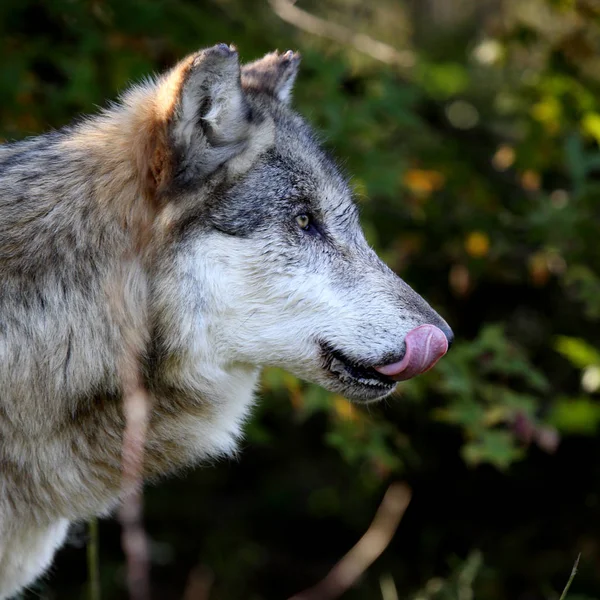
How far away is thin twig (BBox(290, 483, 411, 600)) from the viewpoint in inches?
254

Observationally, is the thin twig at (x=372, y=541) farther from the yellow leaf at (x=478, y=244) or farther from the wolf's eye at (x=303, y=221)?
the wolf's eye at (x=303, y=221)

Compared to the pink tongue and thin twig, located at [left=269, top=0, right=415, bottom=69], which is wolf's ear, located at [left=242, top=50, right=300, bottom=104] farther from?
thin twig, located at [left=269, top=0, right=415, bottom=69]

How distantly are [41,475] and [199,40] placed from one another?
313 cm

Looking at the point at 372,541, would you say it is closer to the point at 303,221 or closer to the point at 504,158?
the point at 504,158

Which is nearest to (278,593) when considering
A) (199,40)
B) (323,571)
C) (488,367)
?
(323,571)

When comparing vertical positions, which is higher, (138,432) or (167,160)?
(167,160)

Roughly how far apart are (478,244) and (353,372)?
9.49ft

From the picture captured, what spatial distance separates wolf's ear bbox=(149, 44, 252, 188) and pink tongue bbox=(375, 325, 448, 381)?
973 millimetres

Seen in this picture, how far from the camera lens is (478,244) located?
5.77 meters

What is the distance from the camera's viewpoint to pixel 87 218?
298cm

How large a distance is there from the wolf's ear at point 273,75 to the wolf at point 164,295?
0.34 m

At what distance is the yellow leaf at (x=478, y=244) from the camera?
5738 millimetres

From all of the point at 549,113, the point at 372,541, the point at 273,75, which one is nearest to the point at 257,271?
the point at 273,75

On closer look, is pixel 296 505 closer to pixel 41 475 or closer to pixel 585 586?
pixel 585 586
